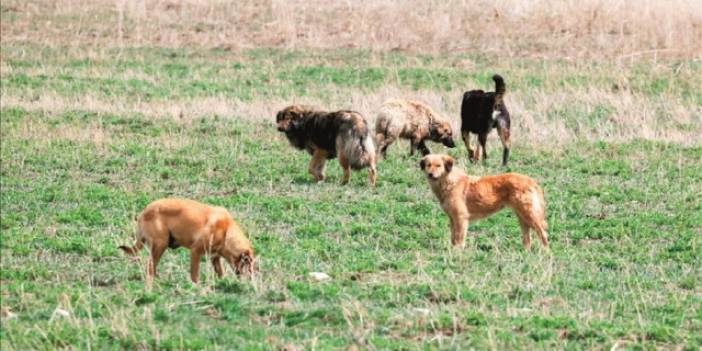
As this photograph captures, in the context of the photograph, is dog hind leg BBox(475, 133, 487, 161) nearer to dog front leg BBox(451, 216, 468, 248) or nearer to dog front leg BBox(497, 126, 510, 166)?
dog front leg BBox(497, 126, 510, 166)

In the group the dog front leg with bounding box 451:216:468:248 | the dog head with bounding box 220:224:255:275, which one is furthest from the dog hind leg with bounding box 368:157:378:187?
the dog head with bounding box 220:224:255:275

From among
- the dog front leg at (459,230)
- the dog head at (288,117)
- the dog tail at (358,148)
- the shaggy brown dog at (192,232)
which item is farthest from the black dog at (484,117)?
the shaggy brown dog at (192,232)

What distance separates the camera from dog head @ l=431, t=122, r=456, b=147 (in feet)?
60.1

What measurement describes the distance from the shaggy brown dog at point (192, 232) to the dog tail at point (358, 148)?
5.81 meters

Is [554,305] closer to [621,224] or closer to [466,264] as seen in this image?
[466,264]

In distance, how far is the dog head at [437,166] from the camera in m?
12.2

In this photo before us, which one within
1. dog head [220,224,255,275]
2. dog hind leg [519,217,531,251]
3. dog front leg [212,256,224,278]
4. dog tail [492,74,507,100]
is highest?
dog tail [492,74,507,100]

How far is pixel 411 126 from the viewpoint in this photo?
1812 centimetres

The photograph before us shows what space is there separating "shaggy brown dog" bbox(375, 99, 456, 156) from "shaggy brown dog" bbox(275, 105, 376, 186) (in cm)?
172

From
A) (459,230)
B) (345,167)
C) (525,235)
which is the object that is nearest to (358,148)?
(345,167)

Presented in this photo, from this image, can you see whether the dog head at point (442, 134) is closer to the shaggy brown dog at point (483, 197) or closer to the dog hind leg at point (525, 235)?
the shaggy brown dog at point (483, 197)

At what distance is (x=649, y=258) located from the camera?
11.8 meters

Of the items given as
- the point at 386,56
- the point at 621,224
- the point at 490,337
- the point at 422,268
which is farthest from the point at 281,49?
the point at 490,337

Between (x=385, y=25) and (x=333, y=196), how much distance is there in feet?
54.5
